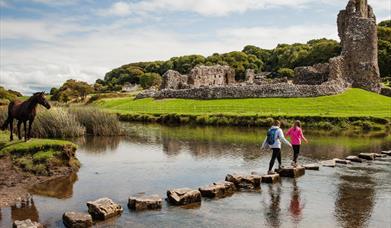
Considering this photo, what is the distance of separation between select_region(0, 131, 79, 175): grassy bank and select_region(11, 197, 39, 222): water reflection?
408cm

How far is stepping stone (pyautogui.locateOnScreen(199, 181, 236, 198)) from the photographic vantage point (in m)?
15.0

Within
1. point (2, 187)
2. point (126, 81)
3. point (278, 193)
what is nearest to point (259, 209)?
point (278, 193)

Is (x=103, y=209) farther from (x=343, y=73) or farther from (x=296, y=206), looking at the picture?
(x=343, y=73)

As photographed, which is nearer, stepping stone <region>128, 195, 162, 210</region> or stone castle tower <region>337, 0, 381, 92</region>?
stepping stone <region>128, 195, 162, 210</region>

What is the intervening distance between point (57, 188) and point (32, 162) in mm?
2814

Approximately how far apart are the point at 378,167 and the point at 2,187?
15.8 m

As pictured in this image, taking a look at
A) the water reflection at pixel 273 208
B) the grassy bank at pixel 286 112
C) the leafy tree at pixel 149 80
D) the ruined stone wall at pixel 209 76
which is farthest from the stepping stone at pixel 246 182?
the leafy tree at pixel 149 80

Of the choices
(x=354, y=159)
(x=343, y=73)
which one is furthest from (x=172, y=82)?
(x=354, y=159)

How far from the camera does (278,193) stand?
1565 cm

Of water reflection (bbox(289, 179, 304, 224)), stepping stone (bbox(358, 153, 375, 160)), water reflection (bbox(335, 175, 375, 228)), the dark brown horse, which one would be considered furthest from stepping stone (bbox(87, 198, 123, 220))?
stepping stone (bbox(358, 153, 375, 160))

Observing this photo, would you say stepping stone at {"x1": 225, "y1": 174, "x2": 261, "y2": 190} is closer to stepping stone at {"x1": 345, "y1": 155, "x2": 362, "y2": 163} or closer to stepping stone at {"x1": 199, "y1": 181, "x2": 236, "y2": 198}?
stepping stone at {"x1": 199, "y1": 181, "x2": 236, "y2": 198}

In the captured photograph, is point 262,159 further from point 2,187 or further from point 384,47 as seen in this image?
point 384,47

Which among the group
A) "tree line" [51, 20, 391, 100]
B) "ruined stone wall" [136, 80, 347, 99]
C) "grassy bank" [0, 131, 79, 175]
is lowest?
"grassy bank" [0, 131, 79, 175]

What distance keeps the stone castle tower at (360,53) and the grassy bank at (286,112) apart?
10.4 ft
